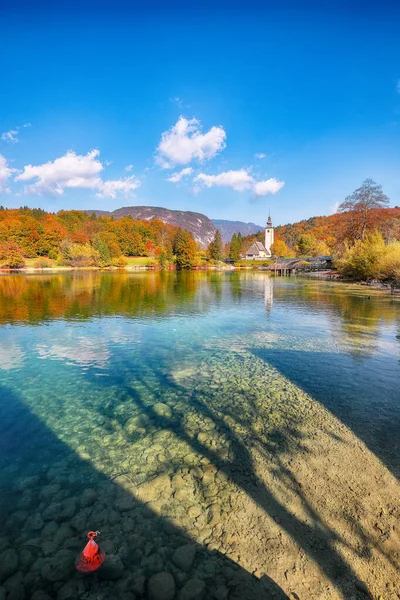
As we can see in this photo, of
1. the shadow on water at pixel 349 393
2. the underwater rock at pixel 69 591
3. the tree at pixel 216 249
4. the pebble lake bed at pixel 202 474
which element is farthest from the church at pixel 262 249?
the underwater rock at pixel 69 591

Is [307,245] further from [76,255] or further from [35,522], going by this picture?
[35,522]

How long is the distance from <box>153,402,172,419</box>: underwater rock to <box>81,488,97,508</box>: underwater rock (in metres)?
2.98

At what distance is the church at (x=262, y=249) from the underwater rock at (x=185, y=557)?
156418 mm

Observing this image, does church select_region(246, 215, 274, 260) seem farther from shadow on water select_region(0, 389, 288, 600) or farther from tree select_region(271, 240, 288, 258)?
Answer: shadow on water select_region(0, 389, 288, 600)

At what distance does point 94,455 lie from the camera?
6.57m

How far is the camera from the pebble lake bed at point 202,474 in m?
3.97

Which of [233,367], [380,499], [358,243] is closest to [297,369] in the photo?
[233,367]

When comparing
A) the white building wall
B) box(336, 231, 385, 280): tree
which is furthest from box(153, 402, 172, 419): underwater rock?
the white building wall

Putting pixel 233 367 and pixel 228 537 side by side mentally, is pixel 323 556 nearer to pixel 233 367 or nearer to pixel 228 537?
pixel 228 537

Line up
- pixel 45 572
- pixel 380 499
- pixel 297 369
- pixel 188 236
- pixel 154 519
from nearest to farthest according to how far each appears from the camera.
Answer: pixel 45 572 → pixel 154 519 → pixel 380 499 → pixel 297 369 → pixel 188 236

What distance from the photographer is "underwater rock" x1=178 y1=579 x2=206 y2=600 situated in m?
3.72

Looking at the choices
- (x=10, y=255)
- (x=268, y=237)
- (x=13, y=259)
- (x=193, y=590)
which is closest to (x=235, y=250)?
(x=268, y=237)

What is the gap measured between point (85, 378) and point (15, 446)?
13.5ft

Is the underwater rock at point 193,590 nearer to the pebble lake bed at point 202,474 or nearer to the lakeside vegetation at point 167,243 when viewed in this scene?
the pebble lake bed at point 202,474
